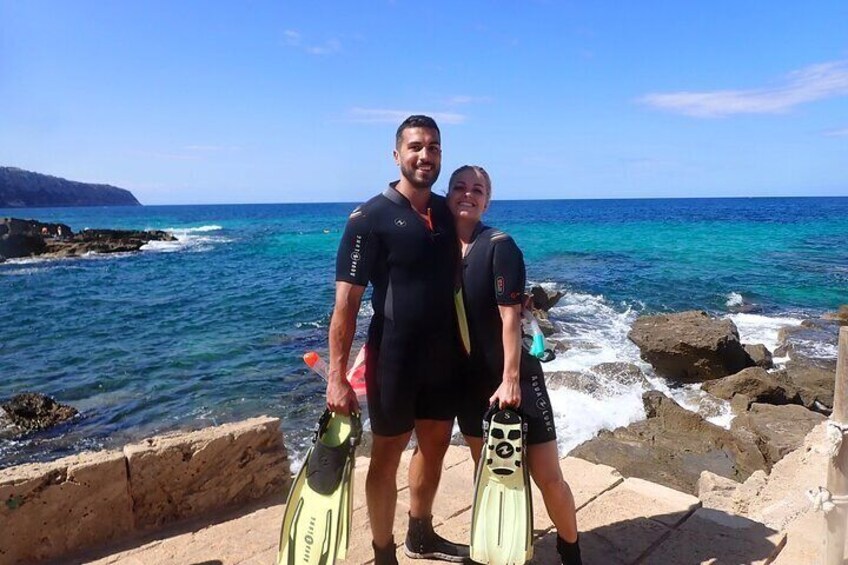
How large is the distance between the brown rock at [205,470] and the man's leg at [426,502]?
4.53 ft

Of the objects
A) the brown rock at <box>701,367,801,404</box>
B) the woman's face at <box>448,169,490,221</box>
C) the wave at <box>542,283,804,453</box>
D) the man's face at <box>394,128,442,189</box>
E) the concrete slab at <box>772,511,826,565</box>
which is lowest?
the wave at <box>542,283,804,453</box>

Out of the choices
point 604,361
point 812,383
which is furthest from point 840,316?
point 604,361

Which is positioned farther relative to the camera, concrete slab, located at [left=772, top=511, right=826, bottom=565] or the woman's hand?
concrete slab, located at [left=772, top=511, right=826, bottom=565]

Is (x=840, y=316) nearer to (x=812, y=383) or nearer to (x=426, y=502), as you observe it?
(x=812, y=383)

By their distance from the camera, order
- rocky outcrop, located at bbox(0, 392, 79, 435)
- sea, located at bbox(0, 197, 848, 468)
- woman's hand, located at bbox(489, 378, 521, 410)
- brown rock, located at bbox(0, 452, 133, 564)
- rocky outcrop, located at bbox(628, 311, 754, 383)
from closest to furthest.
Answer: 1. woman's hand, located at bbox(489, 378, 521, 410)
2. brown rock, located at bbox(0, 452, 133, 564)
3. rocky outcrop, located at bbox(0, 392, 79, 435)
4. sea, located at bbox(0, 197, 848, 468)
5. rocky outcrop, located at bbox(628, 311, 754, 383)

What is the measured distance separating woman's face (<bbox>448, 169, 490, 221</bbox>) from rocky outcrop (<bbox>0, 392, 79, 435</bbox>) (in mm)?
8711

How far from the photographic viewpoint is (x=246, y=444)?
Result: 13.6 ft

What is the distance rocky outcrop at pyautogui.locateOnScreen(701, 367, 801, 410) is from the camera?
933cm

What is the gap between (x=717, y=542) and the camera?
128 inches

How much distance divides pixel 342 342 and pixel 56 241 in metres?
41.7

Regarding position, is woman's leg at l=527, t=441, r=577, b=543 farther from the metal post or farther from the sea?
the sea

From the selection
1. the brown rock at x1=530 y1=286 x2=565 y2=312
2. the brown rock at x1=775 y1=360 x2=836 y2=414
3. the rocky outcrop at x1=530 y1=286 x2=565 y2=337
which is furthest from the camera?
the brown rock at x1=530 y1=286 x2=565 y2=312

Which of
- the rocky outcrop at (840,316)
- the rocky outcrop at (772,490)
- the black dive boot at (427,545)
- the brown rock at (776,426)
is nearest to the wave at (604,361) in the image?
the brown rock at (776,426)

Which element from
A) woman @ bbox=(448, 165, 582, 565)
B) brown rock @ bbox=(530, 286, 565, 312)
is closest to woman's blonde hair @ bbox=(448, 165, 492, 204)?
woman @ bbox=(448, 165, 582, 565)
